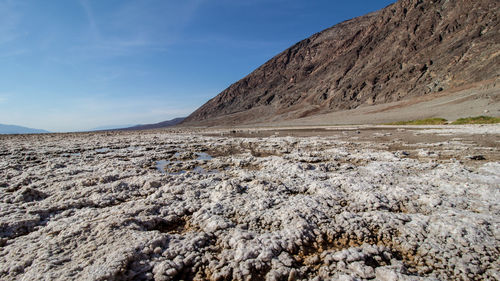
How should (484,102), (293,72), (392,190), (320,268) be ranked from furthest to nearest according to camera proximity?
(293,72), (484,102), (392,190), (320,268)

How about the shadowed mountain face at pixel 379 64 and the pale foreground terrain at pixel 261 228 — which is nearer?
the pale foreground terrain at pixel 261 228

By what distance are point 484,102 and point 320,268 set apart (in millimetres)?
38544

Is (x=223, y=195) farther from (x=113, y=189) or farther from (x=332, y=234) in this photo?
(x=113, y=189)

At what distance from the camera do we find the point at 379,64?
216 ft

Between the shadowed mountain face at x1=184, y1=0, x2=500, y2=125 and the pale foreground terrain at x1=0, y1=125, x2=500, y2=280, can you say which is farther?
the shadowed mountain face at x1=184, y1=0, x2=500, y2=125

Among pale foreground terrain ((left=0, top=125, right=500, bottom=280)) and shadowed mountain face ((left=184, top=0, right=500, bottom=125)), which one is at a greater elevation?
shadowed mountain face ((left=184, top=0, right=500, bottom=125))

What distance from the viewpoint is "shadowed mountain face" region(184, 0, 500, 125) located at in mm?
44969

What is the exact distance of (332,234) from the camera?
322cm

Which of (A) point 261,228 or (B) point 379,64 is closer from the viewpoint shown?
(A) point 261,228

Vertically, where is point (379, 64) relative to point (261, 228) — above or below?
above

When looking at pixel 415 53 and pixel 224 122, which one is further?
pixel 224 122

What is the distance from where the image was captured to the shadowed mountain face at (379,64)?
4497 centimetres

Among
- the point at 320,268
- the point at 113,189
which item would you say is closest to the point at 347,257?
the point at 320,268

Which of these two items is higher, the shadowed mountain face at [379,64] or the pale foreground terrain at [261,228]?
the shadowed mountain face at [379,64]
